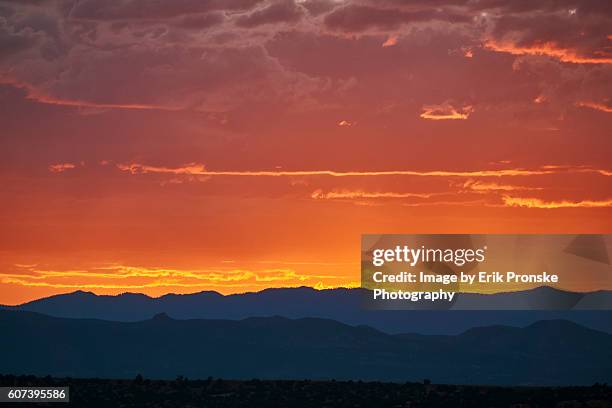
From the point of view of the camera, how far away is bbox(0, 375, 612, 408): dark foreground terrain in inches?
3172

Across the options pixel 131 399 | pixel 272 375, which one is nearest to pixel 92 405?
pixel 131 399

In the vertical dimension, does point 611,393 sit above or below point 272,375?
below

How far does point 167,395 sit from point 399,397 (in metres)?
17.7

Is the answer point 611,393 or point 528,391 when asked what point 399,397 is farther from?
point 611,393

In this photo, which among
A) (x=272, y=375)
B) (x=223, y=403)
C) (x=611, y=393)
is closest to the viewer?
(x=611, y=393)

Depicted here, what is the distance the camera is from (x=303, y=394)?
87.0 metres

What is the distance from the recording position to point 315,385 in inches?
3541

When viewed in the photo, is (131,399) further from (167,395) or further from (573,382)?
(573,382)

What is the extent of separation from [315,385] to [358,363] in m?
111

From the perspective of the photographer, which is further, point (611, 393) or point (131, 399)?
point (131, 399)

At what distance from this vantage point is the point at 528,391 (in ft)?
274

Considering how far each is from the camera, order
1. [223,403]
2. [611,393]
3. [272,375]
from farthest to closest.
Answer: [272,375] → [223,403] → [611,393]

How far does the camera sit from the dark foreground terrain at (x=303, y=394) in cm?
8056

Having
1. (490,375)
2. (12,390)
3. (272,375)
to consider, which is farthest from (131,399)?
(490,375)
